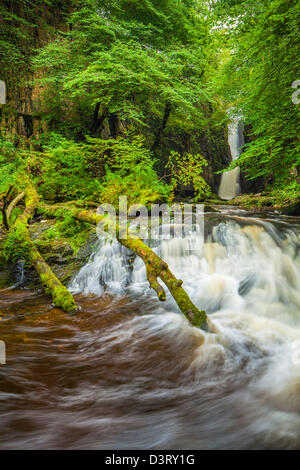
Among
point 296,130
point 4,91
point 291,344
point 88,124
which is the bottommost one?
point 291,344

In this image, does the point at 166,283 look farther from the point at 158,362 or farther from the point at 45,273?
the point at 45,273

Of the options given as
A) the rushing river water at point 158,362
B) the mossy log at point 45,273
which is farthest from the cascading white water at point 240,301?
the mossy log at point 45,273

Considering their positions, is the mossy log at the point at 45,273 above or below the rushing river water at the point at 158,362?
above

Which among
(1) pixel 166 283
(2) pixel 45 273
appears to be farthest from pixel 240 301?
(2) pixel 45 273

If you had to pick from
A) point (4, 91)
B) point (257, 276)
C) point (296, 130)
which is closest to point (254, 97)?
point (296, 130)

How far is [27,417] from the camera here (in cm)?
169

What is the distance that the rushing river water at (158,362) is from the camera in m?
1.63

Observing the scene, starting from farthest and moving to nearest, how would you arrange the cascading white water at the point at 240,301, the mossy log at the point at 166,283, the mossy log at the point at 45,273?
the mossy log at the point at 45,273 < the mossy log at the point at 166,283 < the cascading white water at the point at 240,301

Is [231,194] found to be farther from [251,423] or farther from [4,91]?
[251,423]

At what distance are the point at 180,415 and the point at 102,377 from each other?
32.8 inches

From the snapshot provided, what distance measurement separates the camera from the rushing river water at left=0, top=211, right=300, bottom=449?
1.63 meters

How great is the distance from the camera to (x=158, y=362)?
255 cm

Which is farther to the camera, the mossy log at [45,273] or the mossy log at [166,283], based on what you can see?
the mossy log at [45,273]

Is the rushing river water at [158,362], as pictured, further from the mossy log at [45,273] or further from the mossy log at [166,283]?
the mossy log at [166,283]
